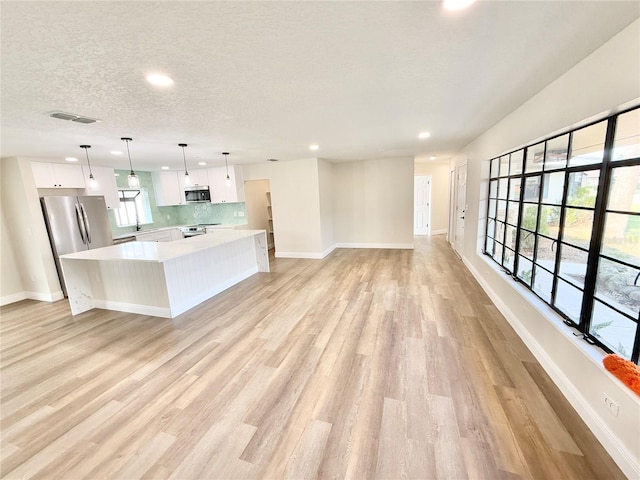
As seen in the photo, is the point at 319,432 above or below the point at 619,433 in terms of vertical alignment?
below

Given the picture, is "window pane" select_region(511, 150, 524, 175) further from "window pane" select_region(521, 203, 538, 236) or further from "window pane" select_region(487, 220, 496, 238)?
"window pane" select_region(487, 220, 496, 238)

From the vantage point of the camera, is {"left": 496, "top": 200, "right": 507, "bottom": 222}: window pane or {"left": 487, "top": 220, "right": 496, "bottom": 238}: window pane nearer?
{"left": 496, "top": 200, "right": 507, "bottom": 222}: window pane

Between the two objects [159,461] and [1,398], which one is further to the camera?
[1,398]

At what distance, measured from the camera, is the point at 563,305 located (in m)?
2.23

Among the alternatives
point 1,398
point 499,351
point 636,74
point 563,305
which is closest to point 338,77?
point 636,74

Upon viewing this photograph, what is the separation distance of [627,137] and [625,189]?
32 cm

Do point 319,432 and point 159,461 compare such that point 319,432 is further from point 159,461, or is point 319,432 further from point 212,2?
point 212,2

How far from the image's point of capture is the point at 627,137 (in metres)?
1.58

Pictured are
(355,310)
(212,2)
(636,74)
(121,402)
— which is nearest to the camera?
(212,2)

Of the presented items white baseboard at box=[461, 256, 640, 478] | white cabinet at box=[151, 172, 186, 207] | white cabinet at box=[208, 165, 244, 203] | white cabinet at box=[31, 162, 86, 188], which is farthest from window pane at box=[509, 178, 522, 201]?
white cabinet at box=[31, 162, 86, 188]

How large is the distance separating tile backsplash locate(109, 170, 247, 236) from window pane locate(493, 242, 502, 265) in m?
5.89

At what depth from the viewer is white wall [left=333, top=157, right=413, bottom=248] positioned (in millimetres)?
6738

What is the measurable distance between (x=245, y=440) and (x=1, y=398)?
228cm

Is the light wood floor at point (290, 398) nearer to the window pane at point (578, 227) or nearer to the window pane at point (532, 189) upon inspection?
the window pane at point (578, 227)
